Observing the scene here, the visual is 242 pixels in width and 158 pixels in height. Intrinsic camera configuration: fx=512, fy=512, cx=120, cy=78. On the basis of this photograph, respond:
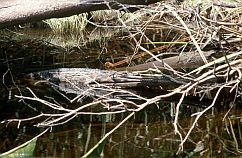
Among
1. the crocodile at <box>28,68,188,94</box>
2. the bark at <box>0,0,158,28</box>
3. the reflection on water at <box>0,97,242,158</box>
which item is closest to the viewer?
the reflection on water at <box>0,97,242,158</box>

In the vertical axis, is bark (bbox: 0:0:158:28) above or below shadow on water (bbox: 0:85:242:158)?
above

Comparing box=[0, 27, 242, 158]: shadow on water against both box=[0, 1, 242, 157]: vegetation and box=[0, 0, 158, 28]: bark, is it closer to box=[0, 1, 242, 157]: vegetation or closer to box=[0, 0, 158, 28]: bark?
box=[0, 1, 242, 157]: vegetation

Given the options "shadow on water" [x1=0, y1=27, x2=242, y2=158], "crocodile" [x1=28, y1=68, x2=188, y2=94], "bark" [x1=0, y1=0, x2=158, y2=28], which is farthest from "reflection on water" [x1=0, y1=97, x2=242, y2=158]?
"bark" [x1=0, y1=0, x2=158, y2=28]

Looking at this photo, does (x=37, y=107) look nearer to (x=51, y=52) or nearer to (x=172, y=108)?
(x=172, y=108)

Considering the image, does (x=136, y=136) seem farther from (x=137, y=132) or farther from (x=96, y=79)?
(x=96, y=79)

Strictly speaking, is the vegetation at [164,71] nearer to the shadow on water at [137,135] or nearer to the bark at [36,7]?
the shadow on water at [137,135]

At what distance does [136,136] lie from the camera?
2.93 m

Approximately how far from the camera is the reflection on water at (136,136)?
2.65 metres

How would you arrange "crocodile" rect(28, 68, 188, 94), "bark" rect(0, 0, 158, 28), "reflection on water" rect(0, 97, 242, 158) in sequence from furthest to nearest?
"crocodile" rect(28, 68, 188, 94) < "bark" rect(0, 0, 158, 28) < "reflection on water" rect(0, 97, 242, 158)

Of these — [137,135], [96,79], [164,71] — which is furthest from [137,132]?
[164,71]

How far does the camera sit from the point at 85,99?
3.83 meters

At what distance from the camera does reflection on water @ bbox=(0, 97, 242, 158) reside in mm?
2652

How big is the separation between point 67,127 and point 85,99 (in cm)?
73

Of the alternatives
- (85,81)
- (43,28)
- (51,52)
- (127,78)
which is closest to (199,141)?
(127,78)
